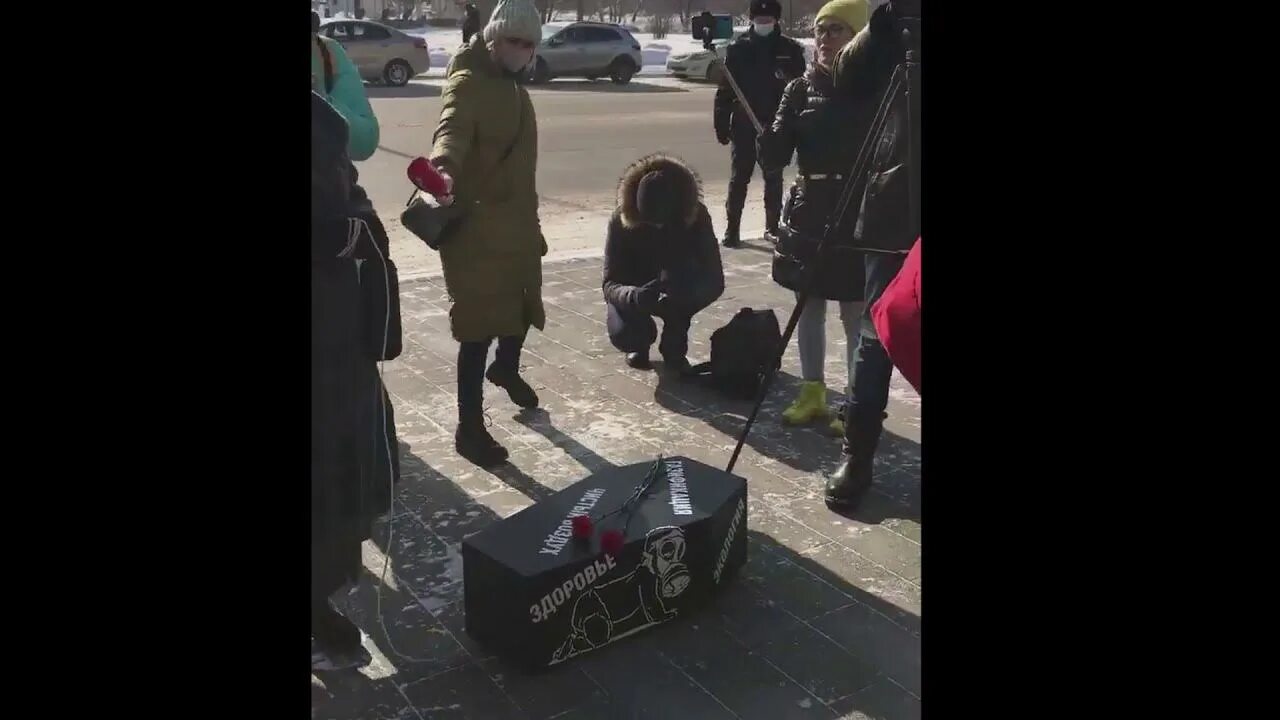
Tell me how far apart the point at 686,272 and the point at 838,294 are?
3.70ft

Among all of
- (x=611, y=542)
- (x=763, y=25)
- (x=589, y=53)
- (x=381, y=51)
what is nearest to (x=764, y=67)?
(x=763, y=25)

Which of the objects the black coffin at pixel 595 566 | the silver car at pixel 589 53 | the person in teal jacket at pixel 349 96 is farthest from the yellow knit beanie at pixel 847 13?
the silver car at pixel 589 53

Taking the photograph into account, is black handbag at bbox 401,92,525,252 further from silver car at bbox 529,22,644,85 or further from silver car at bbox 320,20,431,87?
silver car at bbox 529,22,644,85

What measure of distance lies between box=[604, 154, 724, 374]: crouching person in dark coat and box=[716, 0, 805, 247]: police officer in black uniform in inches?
101

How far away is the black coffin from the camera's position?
122 inches

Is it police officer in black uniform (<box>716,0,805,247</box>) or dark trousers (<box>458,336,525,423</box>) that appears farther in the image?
police officer in black uniform (<box>716,0,805,247</box>)

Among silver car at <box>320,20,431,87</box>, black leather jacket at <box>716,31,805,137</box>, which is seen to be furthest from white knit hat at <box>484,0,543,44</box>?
silver car at <box>320,20,431,87</box>

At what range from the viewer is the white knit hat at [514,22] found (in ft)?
13.8

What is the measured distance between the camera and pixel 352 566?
3115mm

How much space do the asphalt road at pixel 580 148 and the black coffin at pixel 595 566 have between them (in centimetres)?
438

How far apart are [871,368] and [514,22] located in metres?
1.63

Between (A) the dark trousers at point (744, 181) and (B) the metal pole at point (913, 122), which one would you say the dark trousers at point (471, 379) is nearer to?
(B) the metal pole at point (913, 122)

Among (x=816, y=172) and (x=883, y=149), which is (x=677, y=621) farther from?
(x=816, y=172)
